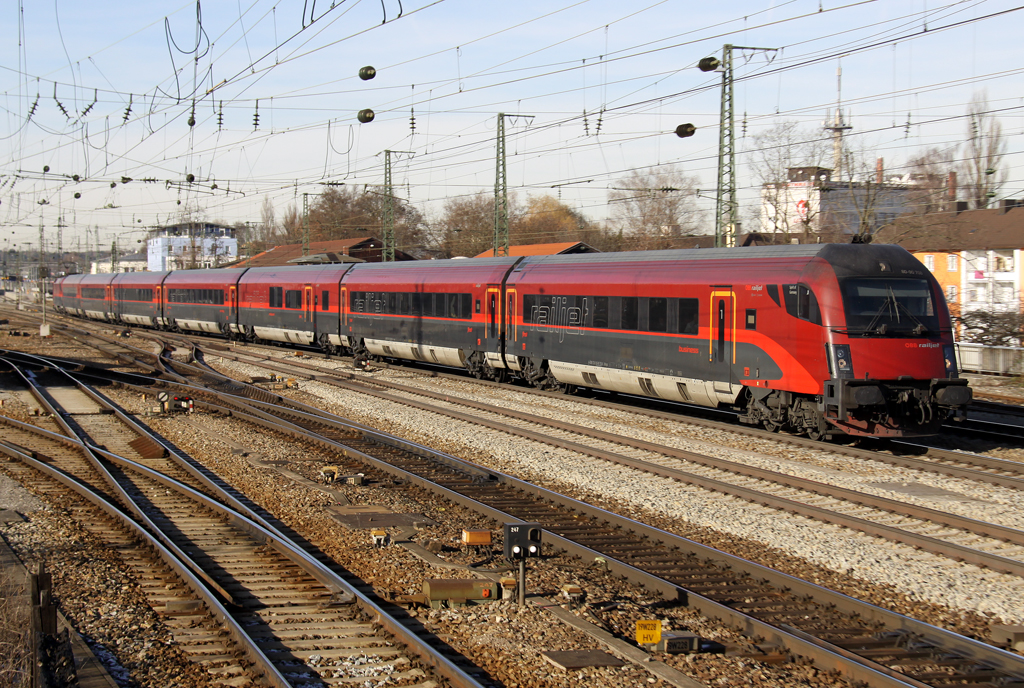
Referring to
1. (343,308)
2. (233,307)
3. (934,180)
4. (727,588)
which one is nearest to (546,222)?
(934,180)

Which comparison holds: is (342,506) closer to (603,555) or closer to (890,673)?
(603,555)

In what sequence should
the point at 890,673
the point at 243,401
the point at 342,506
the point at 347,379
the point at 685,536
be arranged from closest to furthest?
the point at 890,673 → the point at 685,536 → the point at 342,506 → the point at 243,401 → the point at 347,379

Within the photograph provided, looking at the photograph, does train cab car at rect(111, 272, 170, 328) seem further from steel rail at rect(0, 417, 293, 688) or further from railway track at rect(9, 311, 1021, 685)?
railway track at rect(9, 311, 1021, 685)

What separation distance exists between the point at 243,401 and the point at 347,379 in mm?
4427

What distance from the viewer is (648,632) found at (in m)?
6.53

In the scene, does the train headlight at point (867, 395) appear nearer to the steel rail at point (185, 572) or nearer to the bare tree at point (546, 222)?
the steel rail at point (185, 572)

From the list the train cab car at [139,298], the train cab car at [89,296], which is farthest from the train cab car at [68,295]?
the train cab car at [139,298]

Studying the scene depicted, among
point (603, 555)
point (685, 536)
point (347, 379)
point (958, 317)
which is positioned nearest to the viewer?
point (603, 555)

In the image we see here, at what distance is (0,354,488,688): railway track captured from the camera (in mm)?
6320

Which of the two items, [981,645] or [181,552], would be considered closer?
[981,645]

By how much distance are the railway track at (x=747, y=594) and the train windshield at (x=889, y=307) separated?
19.8ft


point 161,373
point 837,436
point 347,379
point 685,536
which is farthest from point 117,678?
point 161,373

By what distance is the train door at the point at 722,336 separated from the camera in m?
15.5

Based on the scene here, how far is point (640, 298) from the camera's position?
58.0ft
